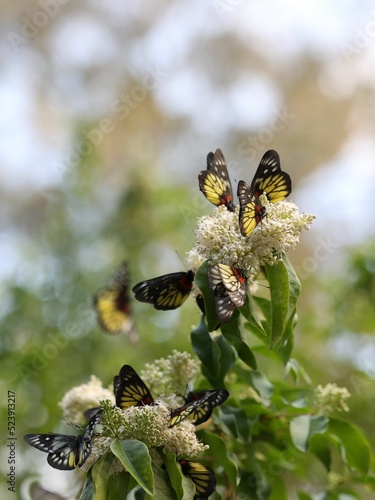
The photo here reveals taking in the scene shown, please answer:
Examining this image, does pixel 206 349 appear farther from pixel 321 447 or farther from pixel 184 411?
pixel 321 447

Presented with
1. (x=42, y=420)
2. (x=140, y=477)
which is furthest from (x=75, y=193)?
(x=140, y=477)

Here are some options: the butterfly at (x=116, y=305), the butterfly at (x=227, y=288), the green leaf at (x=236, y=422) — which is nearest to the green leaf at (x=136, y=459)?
the butterfly at (x=227, y=288)

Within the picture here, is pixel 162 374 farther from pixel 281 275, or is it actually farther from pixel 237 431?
pixel 281 275

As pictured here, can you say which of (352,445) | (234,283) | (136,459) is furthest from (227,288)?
(352,445)

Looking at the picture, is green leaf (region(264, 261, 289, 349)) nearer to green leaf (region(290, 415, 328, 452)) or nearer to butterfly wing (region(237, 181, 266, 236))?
butterfly wing (region(237, 181, 266, 236))

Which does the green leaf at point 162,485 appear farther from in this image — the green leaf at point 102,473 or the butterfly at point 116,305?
the butterfly at point 116,305
